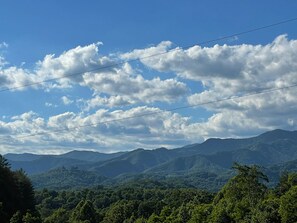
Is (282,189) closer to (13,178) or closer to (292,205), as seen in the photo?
(292,205)

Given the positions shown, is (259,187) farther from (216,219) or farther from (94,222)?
(94,222)

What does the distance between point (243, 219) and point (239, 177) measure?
19.3 metres

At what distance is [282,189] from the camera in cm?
11038

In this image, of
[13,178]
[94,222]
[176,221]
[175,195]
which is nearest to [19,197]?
[13,178]

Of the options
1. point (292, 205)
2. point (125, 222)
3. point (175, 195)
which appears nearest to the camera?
point (292, 205)

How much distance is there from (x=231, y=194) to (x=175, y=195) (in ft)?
254

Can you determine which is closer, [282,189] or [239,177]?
[239,177]

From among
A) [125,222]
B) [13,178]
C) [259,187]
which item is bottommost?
[125,222]

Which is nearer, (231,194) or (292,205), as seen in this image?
(292,205)

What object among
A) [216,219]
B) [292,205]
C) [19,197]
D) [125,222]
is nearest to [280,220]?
[292,205]

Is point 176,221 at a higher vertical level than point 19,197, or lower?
lower

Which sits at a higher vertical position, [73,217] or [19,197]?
[19,197]

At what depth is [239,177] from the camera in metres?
100

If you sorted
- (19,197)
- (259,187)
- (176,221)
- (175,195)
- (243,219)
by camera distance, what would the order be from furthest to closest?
(175,195) < (176,221) < (259,187) < (19,197) < (243,219)
